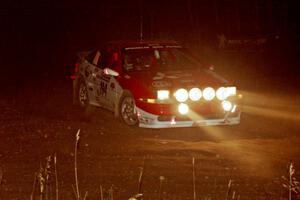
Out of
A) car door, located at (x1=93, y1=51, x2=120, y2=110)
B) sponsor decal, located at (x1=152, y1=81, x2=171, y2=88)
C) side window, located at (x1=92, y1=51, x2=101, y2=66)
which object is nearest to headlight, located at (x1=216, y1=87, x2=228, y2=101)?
sponsor decal, located at (x1=152, y1=81, x2=171, y2=88)

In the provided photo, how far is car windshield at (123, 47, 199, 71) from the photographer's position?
1284 cm

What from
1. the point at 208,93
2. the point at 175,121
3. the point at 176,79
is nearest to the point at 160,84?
the point at 176,79

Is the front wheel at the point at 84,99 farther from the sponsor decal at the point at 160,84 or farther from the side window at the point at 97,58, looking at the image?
the sponsor decal at the point at 160,84

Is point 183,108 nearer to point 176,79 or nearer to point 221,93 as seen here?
point 176,79

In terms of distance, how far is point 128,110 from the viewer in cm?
1255

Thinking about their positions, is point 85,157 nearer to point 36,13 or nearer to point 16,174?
point 16,174

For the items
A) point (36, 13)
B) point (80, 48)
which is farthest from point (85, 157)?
point (36, 13)

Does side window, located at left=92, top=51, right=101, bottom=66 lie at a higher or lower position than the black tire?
higher

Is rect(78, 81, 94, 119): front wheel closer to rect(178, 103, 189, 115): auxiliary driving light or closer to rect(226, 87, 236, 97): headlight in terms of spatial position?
rect(178, 103, 189, 115): auxiliary driving light

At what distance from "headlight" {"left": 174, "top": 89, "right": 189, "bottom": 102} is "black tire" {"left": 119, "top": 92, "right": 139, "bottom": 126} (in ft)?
2.79

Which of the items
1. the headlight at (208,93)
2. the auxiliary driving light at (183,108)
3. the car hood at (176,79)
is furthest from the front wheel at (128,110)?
the headlight at (208,93)

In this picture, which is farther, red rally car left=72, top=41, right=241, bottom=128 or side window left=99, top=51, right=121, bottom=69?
side window left=99, top=51, right=121, bottom=69

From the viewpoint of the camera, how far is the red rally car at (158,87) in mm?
11875

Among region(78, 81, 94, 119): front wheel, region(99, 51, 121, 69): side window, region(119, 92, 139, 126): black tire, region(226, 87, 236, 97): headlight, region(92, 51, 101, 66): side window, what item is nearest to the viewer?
region(226, 87, 236, 97): headlight
